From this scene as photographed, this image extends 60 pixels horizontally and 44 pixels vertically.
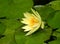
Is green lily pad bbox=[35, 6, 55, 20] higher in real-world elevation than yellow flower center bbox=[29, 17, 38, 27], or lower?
A: higher

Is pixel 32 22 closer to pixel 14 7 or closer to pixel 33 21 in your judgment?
pixel 33 21

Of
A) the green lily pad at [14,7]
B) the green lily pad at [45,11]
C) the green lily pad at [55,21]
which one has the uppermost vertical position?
the green lily pad at [14,7]

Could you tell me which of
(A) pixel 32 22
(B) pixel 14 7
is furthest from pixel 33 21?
(B) pixel 14 7

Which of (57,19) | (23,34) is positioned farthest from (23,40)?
(57,19)

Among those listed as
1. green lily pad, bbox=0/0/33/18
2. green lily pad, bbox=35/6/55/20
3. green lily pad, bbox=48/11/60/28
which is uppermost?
green lily pad, bbox=0/0/33/18

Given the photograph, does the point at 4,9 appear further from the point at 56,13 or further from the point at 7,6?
the point at 56,13

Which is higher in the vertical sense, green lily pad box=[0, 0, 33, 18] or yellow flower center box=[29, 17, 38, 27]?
green lily pad box=[0, 0, 33, 18]

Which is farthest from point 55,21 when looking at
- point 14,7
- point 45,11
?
point 14,7

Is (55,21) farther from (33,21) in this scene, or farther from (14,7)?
(14,7)

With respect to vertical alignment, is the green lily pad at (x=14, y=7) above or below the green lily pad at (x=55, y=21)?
above
